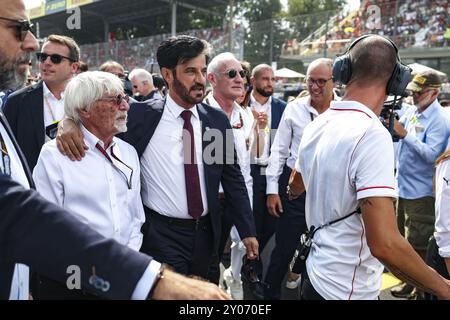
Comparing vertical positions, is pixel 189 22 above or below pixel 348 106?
above

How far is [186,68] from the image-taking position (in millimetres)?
2811

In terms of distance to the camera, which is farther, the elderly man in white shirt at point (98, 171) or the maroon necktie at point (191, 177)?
the maroon necktie at point (191, 177)

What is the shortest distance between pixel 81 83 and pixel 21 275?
1.21 metres

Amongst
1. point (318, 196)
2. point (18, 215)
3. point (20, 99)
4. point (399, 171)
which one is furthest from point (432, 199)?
point (18, 215)

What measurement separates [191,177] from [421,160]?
8.85 ft

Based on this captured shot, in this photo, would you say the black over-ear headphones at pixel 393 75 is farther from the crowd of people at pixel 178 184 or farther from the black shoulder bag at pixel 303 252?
the black shoulder bag at pixel 303 252

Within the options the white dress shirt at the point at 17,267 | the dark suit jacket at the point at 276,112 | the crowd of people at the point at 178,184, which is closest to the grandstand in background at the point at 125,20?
the dark suit jacket at the point at 276,112

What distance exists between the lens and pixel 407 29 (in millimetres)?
18484

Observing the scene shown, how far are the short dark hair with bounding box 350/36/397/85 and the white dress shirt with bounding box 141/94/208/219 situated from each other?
120 centimetres

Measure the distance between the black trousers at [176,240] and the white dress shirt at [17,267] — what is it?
1154 mm

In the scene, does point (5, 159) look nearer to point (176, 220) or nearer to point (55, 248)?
point (55, 248)

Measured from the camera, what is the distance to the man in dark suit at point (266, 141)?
4.40m

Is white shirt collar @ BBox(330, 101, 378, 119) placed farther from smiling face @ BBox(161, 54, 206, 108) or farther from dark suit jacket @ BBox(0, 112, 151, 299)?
dark suit jacket @ BBox(0, 112, 151, 299)
